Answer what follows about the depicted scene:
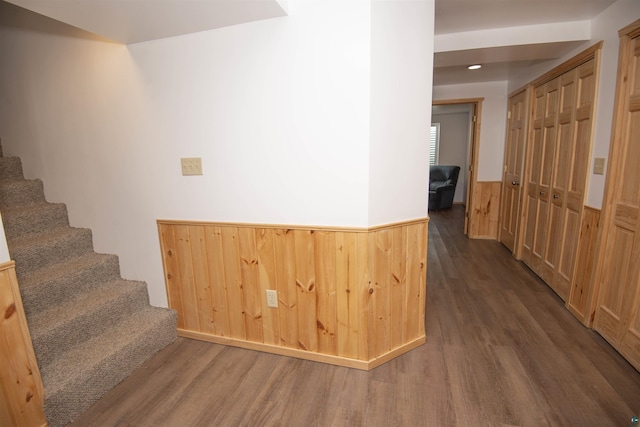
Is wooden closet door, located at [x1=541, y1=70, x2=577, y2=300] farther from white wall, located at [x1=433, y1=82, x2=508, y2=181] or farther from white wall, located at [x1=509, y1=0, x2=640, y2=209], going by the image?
white wall, located at [x1=433, y1=82, x2=508, y2=181]

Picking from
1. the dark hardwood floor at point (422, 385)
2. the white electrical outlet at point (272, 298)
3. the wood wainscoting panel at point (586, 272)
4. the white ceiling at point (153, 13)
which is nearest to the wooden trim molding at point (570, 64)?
the wood wainscoting panel at point (586, 272)

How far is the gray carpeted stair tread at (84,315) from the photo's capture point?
5.75 ft

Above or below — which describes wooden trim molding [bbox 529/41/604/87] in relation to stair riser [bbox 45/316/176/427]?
above

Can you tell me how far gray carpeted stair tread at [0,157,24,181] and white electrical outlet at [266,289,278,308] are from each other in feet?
7.51

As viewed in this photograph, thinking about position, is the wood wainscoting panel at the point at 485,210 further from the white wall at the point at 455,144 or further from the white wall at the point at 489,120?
the white wall at the point at 455,144

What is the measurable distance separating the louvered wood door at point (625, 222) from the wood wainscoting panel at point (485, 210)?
94.8 inches

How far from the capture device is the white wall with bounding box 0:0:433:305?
5.53 feet

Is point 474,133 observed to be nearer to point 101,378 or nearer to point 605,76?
point 605,76

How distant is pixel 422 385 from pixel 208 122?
1973 millimetres

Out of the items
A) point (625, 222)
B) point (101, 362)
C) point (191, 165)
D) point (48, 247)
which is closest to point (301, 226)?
point (191, 165)

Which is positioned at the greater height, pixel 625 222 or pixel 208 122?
pixel 208 122

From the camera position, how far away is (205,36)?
187 cm

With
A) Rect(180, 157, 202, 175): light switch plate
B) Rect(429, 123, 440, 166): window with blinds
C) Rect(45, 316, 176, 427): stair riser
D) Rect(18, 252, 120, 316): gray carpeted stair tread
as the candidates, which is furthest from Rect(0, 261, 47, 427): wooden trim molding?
Rect(429, 123, 440, 166): window with blinds

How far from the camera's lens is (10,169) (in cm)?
252
